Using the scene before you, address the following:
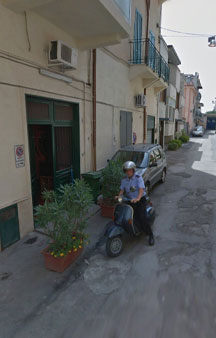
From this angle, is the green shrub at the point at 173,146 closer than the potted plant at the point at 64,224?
No

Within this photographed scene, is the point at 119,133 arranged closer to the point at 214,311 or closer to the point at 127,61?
the point at 127,61

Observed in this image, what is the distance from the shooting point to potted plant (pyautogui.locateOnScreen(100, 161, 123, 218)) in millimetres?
5305

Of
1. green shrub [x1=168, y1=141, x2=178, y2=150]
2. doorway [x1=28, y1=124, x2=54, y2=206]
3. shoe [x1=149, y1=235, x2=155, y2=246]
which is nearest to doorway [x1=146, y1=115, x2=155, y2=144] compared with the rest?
green shrub [x1=168, y1=141, x2=178, y2=150]

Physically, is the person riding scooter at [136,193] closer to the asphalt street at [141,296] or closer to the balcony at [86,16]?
the asphalt street at [141,296]

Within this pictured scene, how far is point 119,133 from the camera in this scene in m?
8.82

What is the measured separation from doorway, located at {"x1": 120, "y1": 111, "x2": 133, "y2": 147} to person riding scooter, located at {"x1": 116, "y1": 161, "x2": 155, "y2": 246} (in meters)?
5.11

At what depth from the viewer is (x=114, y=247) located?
3.87 metres

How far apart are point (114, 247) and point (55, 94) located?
12.1 feet

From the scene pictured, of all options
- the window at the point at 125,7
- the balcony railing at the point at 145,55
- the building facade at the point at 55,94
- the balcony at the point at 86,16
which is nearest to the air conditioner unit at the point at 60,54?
the building facade at the point at 55,94

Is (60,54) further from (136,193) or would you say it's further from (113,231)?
(113,231)

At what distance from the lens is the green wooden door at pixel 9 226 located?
3959 mm

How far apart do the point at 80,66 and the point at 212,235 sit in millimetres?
5486

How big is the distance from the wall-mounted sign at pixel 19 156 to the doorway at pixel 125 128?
17.6 ft

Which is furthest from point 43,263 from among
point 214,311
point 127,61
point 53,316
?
point 127,61
